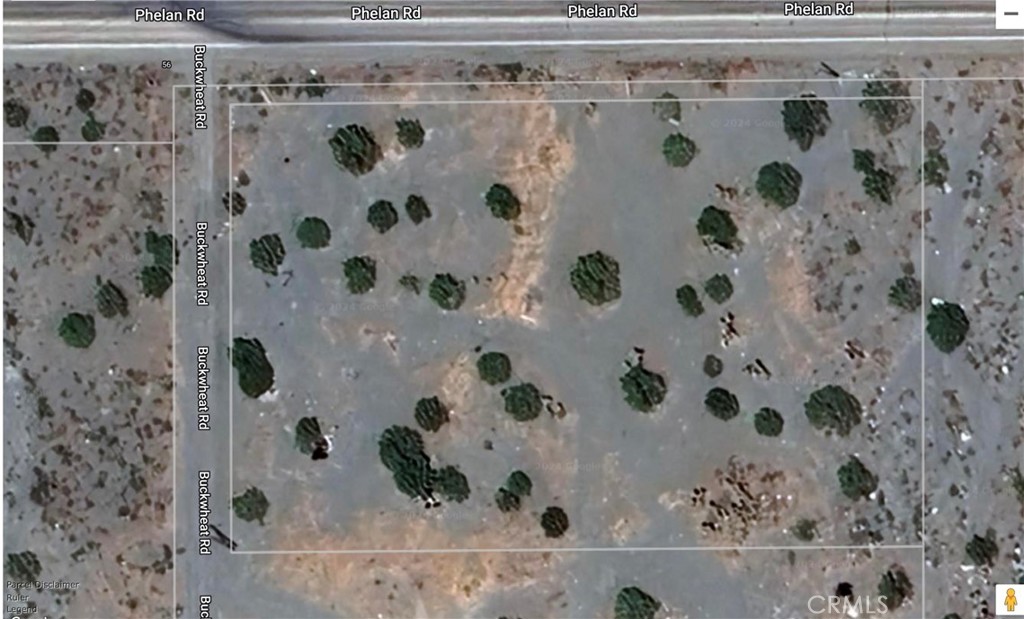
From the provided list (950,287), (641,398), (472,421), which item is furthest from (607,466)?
(950,287)

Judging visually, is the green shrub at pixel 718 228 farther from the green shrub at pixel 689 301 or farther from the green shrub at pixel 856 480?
the green shrub at pixel 856 480

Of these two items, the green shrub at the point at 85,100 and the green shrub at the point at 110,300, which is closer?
the green shrub at the point at 110,300

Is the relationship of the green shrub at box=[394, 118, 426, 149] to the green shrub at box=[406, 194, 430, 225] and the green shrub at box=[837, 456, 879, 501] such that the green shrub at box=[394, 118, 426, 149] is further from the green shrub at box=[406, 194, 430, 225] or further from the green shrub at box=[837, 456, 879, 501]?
the green shrub at box=[837, 456, 879, 501]

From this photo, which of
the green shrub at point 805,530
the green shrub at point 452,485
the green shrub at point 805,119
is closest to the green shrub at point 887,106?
the green shrub at point 805,119

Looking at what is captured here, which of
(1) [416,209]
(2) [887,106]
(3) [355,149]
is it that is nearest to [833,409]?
(2) [887,106]

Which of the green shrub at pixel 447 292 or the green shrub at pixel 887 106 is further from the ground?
the green shrub at pixel 887 106

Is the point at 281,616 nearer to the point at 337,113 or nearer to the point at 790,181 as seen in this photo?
the point at 337,113

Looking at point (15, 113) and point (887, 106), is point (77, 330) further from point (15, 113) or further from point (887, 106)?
point (887, 106)
